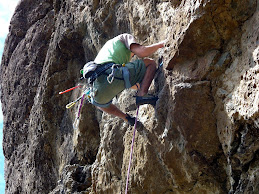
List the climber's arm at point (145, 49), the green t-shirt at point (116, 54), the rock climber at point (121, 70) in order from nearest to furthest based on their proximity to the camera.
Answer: the climber's arm at point (145, 49), the rock climber at point (121, 70), the green t-shirt at point (116, 54)

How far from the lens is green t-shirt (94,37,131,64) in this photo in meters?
4.54

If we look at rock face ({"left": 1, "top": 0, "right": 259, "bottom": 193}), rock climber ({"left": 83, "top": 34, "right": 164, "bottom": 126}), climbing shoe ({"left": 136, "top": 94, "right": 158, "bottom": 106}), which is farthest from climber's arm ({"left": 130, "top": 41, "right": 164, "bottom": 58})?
climbing shoe ({"left": 136, "top": 94, "right": 158, "bottom": 106})

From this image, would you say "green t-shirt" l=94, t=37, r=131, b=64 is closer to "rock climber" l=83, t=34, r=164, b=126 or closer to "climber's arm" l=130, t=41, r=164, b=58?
"rock climber" l=83, t=34, r=164, b=126

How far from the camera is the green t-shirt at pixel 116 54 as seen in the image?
454cm

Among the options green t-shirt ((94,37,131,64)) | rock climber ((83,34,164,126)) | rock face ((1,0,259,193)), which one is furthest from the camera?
green t-shirt ((94,37,131,64))

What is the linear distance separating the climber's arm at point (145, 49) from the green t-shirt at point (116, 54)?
23 centimetres

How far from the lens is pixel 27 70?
34.1ft

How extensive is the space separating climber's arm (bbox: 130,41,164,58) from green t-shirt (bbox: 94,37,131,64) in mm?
228

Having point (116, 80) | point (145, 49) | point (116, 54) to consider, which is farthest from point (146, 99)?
point (116, 54)

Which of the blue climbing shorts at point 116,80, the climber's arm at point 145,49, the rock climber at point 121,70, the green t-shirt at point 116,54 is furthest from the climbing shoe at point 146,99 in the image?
the green t-shirt at point 116,54

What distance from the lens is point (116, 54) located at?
456 cm

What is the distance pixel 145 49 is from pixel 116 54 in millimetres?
557

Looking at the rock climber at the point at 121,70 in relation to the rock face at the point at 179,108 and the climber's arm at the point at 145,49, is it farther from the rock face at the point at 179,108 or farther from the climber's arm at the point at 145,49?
the rock face at the point at 179,108

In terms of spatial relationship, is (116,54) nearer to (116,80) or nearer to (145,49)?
(116,80)
